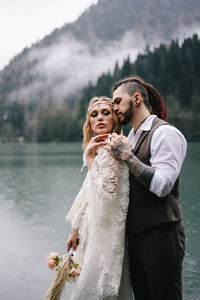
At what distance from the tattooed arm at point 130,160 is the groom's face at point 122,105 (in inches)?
12.5

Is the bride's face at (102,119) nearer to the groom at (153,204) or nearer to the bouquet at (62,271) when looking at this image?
the groom at (153,204)

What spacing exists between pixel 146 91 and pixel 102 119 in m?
0.43

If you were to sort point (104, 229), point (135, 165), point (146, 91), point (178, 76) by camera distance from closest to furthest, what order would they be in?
point (135, 165), point (104, 229), point (146, 91), point (178, 76)

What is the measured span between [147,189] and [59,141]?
417ft

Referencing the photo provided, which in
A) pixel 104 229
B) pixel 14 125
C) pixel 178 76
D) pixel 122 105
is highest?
pixel 178 76

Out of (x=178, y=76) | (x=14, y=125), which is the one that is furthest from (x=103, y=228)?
(x=14, y=125)

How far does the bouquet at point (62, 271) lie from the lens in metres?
2.88

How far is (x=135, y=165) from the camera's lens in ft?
7.97

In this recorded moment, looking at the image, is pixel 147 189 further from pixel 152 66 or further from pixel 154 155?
pixel 152 66

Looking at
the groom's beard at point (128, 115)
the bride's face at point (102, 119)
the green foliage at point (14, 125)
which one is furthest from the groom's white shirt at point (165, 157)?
the green foliage at point (14, 125)

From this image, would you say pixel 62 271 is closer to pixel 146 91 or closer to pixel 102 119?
pixel 102 119

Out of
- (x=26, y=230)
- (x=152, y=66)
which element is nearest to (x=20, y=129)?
(x=152, y=66)

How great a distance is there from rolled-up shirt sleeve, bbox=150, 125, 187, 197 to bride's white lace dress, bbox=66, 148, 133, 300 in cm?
28

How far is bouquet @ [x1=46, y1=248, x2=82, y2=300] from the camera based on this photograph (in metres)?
2.88
